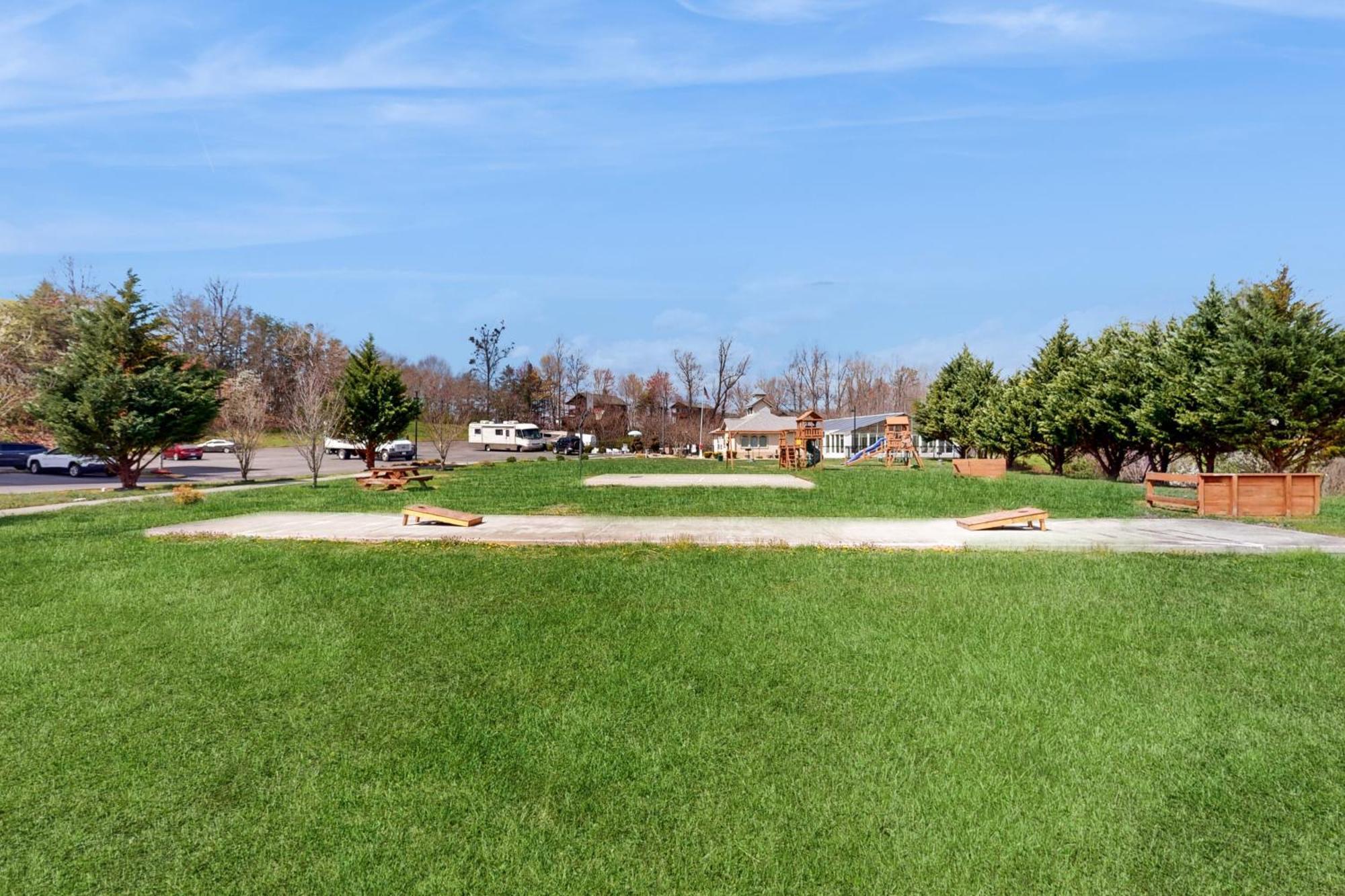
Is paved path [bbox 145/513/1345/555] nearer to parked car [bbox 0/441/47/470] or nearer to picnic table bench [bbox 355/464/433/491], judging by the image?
picnic table bench [bbox 355/464/433/491]

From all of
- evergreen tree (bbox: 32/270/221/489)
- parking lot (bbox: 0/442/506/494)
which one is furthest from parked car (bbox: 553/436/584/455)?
evergreen tree (bbox: 32/270/221/489)

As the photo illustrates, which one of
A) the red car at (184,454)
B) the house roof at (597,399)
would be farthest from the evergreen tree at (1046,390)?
the house roof at (597,399)

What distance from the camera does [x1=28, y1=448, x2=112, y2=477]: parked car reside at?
101 feet

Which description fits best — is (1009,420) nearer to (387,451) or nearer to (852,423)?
(852,423)

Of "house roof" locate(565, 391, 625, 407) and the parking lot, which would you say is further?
"house roof" locate(565, 391, 625, 407)

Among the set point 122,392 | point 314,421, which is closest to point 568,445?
point 314,421

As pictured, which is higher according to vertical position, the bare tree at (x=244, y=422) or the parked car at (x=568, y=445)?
the bare tree at (x=244, y=422)

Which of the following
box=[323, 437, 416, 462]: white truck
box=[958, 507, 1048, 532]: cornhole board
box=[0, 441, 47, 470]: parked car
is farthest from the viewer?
box=[323, 437, 416, 462]: white truck

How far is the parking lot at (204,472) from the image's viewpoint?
25062 millimetres

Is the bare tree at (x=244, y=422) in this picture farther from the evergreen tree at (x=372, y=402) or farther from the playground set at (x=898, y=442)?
the playground set at (x=898, y=442)

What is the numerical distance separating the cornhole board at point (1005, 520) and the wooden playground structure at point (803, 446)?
2090cm

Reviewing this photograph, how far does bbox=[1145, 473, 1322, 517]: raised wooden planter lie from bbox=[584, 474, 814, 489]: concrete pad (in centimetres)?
859

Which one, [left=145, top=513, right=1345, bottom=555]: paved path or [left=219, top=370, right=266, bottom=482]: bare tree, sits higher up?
[left=219, top=370, right=266, bottom=482]: bare tree

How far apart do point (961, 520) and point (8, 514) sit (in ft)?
59.3
